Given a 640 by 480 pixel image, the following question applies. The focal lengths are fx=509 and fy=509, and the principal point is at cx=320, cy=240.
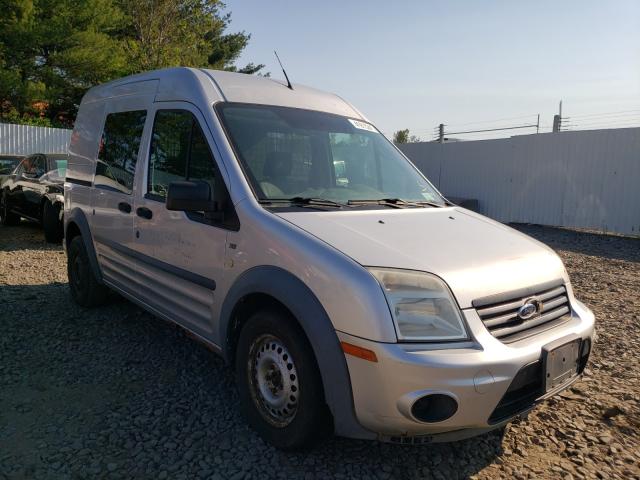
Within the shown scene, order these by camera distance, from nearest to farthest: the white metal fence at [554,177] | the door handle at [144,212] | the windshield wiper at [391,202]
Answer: the windshield wiper at [391,202] → the door handle at [144,212] → the white metal fence at [554,177]

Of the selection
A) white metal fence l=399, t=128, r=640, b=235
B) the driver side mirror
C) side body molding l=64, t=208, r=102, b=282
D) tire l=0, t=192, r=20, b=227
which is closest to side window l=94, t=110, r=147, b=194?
side body molding l=64, t=208, r=102, b=282

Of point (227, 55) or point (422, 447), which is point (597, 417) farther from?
point (227, 55)

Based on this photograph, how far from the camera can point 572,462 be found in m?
2.86

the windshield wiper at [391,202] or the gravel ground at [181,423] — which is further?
the windshield wiper at [391,202]

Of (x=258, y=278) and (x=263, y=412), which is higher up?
(x=258, y=278)

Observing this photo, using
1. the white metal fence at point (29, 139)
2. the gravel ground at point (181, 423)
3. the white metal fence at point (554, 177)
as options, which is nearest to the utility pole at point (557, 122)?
the white metal fence at point (554, 177)

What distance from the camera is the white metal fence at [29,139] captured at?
1827cm

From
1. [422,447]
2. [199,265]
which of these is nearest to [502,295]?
[422,447]

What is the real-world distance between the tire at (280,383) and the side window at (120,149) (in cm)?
190

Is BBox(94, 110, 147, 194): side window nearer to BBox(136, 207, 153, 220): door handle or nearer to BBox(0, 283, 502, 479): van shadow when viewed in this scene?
BBox(136, 207, 153, 220): door handle

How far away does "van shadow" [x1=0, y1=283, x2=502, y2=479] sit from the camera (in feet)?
8.93

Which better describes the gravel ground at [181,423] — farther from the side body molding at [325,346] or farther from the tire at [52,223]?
the tire at [52,223]

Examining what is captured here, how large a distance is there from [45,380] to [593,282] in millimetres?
6632

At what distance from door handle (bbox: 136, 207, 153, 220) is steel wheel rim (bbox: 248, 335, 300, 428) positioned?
4.80 feet
